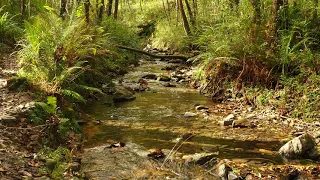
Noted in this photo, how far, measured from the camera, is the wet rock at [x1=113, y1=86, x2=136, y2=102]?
9.32 meters

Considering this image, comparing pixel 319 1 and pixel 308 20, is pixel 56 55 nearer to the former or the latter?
pixel 308 20

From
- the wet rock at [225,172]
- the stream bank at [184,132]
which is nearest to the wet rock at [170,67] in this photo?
the stream bank at [184,132]

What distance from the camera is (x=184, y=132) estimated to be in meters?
6.56

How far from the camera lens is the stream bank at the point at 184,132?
16.2 feet

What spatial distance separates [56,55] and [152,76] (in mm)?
6310

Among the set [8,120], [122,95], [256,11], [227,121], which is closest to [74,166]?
[8,120]

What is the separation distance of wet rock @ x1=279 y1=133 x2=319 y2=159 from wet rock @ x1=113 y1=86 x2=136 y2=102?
5075 millimetres

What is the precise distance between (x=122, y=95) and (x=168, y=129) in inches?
121

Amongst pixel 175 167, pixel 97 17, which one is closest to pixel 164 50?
pixel 97 17

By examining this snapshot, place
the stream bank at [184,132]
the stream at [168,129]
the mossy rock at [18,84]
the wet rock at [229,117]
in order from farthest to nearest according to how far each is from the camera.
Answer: the wet rock at [229,117] < the mossy rock at [18,84] < the stream at [168,129] < the stream bank at [184,132]

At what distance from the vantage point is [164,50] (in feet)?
73.8

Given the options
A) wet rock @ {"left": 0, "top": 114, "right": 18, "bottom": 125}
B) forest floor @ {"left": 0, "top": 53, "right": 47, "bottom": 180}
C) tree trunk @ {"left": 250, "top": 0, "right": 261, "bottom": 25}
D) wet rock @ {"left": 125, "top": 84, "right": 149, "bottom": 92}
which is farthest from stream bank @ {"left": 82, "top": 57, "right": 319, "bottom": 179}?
tree trunk @ {"left": 250, "top": 0, "right": 261, "bottom": 25}

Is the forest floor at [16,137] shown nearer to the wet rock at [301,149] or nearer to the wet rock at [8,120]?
the wet rock at [8,120]

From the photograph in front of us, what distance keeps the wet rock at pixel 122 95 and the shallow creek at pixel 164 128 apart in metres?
0.23
